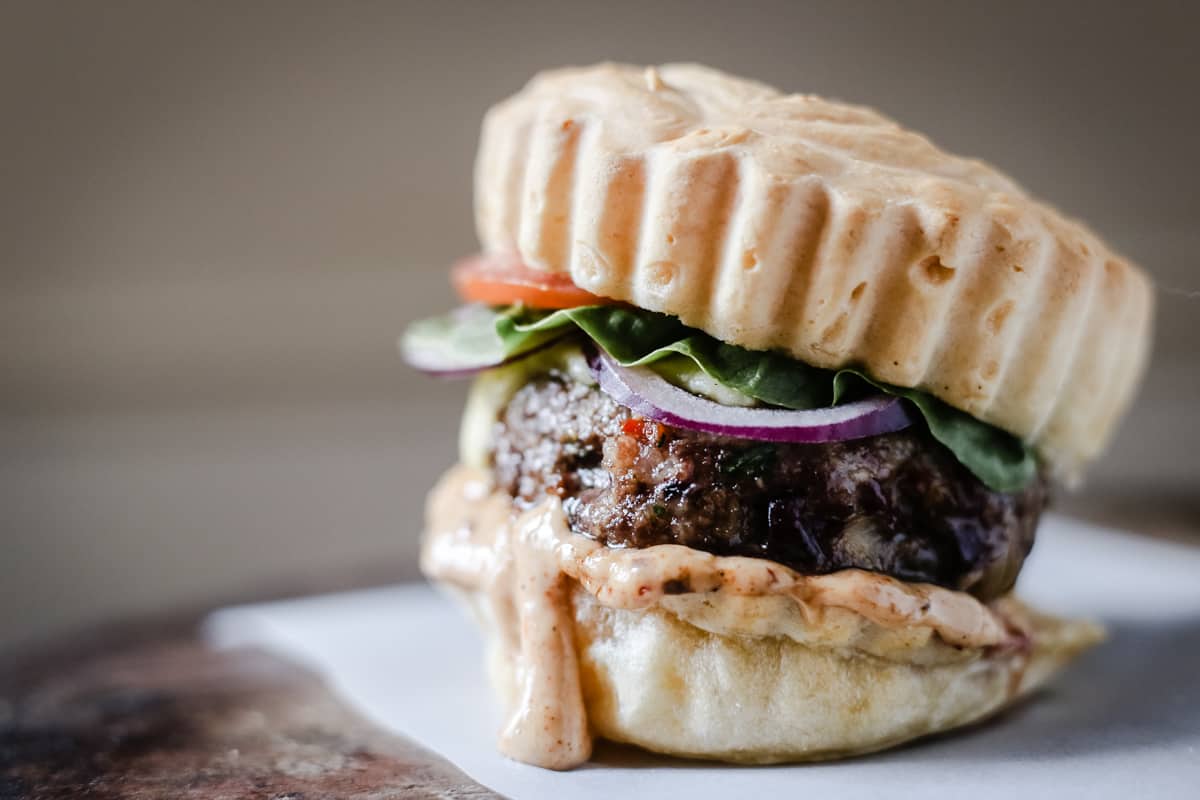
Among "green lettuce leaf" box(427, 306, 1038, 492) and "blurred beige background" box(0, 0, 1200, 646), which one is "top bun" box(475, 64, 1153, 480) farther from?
"blurred beige background" box(0, 0, 1200, 646)

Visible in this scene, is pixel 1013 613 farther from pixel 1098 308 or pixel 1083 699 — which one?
pixel 1098 308

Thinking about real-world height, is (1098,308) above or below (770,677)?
above

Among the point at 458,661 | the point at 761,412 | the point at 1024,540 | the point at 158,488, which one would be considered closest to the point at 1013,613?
the point at 1024,540

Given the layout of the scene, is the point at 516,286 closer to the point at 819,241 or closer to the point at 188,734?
the point at 819,241

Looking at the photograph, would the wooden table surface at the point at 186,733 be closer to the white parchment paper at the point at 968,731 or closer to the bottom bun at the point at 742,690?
the white parchment paper at the point at 968,731

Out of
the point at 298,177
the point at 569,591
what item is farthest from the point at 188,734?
the point at 298,177

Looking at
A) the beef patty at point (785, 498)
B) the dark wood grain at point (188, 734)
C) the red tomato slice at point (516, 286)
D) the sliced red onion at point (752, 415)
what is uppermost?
the red tomato slice at point (516, 286)

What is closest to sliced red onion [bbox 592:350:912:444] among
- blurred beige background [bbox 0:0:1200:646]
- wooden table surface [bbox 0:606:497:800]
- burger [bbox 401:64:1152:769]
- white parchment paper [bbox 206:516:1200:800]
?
burger [bbox 401:64:1152:769]

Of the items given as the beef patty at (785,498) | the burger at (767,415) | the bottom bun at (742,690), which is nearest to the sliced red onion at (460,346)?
the burger at (767,415)
